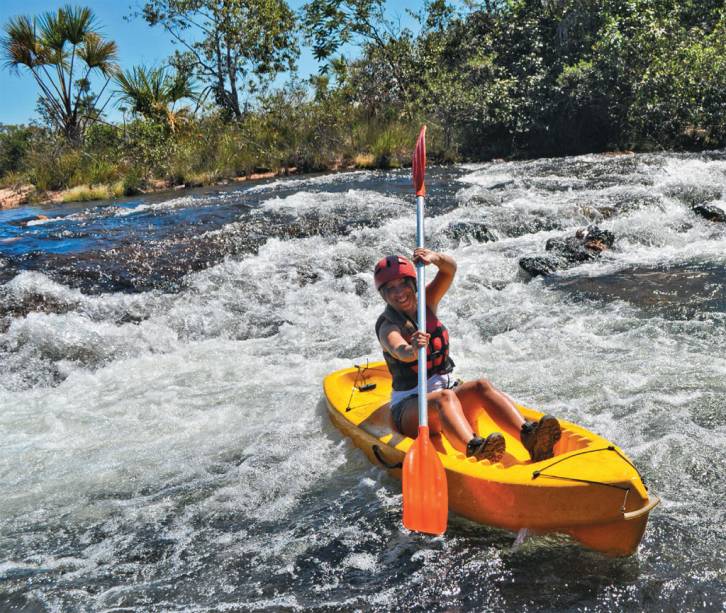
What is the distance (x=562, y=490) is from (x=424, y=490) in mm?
548

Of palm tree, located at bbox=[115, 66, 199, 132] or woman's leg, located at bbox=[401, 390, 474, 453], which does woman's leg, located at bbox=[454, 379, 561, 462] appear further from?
palm tree, located at bbox=[115, 66, 199, 132]

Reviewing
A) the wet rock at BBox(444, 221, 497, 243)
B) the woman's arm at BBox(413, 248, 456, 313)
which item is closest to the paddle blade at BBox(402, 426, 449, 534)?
the woman's arm at BBox(413, 248, 456, 313)

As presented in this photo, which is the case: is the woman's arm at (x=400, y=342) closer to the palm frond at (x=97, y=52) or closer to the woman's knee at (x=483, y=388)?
the woman's knee at (x=483, y=388)

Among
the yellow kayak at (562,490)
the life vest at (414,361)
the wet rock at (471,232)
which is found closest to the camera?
the yellow kayak at (562,490)

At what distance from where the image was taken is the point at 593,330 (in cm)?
525

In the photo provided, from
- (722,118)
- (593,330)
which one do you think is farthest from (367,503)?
(722,118)

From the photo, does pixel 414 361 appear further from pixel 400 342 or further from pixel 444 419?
pixel 444 419

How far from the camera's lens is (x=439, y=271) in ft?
11.5

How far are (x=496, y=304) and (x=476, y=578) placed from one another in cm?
385

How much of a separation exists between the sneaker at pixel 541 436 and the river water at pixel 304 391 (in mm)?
413

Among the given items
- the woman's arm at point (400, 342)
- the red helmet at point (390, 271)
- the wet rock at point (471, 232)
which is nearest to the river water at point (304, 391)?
the wet rock at point (471, 232)

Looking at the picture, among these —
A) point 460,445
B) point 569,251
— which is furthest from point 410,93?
point 460,445

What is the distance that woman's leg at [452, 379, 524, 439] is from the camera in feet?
10.4

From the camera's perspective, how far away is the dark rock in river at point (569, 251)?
22.4 ft
